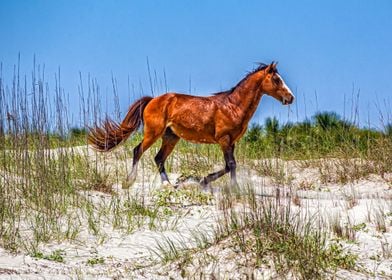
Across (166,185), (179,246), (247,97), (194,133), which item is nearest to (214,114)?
(194,133)

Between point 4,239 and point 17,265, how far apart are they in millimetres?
897

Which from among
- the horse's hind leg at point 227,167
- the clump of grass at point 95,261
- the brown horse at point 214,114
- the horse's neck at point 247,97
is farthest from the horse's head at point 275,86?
the clump of grass at point 95,261

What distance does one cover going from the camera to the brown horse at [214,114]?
1149 cm

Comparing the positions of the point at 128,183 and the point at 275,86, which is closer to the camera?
the point at 128,183

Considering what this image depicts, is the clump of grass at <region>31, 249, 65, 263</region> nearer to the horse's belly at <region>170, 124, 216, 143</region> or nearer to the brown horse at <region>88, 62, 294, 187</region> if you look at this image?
the brown horse at <region>88, 62, 294, 187</region>

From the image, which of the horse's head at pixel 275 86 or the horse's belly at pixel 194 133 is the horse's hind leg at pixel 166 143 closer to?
the horse's belly at pixel 194 133

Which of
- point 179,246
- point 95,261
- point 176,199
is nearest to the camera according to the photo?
point 95,261

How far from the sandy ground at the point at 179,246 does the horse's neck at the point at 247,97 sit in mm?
1773

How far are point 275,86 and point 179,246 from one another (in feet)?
14.2

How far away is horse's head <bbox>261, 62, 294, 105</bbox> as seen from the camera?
11.5 metres

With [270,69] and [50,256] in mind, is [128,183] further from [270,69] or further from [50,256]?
[50,256]

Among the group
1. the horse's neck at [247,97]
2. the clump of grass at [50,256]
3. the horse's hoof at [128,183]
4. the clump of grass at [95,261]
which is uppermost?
the horse's neck at [247,97]

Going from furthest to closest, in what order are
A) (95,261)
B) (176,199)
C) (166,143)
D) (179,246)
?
1. (166,143)
2. (176,199)
3. (179,246)
4. (95,261)

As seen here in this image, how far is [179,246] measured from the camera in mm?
7926
